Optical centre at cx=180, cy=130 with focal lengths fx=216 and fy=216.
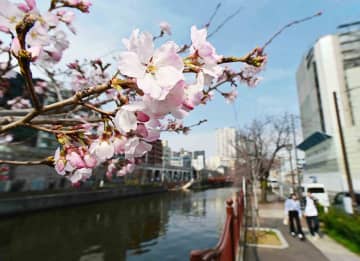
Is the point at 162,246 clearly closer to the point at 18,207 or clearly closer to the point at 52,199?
the point at 18,207

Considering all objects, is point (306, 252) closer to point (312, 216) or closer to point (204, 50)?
point (312, 216)

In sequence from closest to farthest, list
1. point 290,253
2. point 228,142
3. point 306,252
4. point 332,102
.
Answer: point 290,253
point 306,252
point 228,142
point 332,102

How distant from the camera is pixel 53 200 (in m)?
17.1

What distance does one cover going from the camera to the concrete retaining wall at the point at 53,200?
1370 centimetres

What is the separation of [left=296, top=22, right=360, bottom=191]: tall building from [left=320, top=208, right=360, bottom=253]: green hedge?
51.7 ft

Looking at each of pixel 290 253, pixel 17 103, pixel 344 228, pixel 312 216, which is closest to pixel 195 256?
pixel 17 103

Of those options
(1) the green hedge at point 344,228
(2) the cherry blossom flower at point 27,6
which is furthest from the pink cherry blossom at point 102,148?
(1) the green hedge at point 344,228

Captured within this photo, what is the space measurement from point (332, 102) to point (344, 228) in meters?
23.9

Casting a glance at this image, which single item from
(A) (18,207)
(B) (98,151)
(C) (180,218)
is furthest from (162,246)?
(A) (18,207)

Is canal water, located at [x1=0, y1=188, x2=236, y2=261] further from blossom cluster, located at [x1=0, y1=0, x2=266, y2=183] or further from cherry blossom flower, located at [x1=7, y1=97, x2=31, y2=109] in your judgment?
blossom cluster, located at [x1=0, y1=0, x2=266, y2=183]

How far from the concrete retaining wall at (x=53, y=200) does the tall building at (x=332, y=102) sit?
24.5 metres

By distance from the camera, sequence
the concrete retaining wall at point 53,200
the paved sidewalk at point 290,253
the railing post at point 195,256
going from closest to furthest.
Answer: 1. the railing post at point 195,256
2. the paved sidewalk at point 290,253
3. the concrete retaining wall at point 53,200

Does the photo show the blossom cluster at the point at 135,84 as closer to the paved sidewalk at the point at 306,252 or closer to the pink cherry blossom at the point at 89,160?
the pink cherry blossom at the point at 89,160

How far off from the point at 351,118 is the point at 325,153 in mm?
4964
